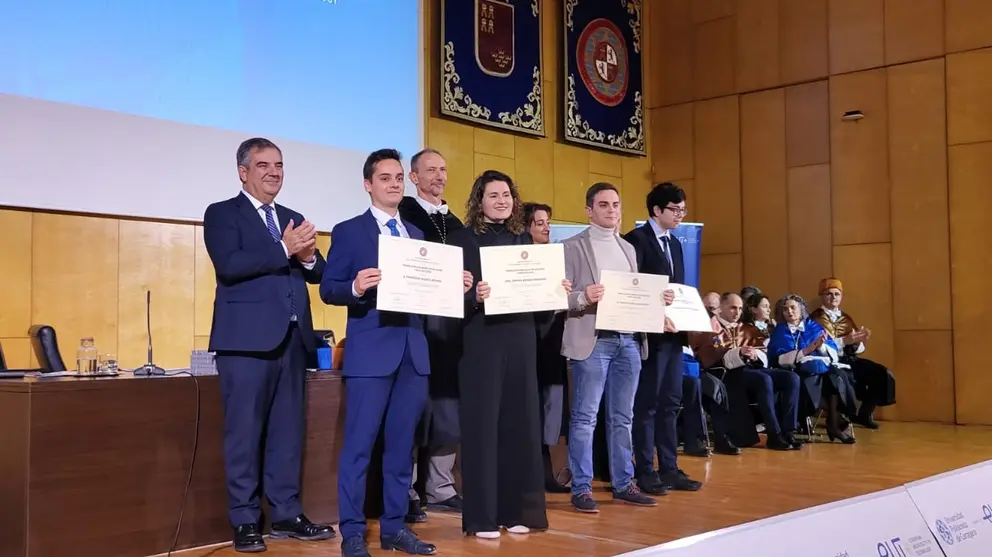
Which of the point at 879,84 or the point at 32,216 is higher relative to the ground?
the point at 879,84

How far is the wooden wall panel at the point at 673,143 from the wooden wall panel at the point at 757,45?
72 centimetres

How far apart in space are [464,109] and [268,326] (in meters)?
5.18

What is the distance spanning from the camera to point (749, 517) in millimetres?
3846

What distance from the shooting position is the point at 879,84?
336 inches

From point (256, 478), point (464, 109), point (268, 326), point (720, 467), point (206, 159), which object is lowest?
point (720, 467)

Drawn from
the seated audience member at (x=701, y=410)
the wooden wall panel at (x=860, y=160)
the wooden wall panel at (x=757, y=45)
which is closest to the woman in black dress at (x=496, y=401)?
the seated audience member at (x=701, y=410)

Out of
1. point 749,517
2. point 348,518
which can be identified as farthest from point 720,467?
point 348,518

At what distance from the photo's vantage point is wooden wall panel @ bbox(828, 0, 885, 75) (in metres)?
8.55

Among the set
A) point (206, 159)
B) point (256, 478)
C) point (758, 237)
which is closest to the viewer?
point (256, 478)

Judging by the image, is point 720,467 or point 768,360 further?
point 768,360

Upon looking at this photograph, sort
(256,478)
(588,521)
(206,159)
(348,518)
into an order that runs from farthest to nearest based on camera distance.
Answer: (206,159), (588,521), (256,478), (348,518)

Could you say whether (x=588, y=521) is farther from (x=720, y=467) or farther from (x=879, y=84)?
(x=879, y=84)

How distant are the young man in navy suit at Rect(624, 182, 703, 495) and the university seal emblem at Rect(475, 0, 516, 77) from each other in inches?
165

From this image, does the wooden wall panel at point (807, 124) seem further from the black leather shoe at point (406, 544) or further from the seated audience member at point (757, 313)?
the black leather shoe at point (406, 544)
